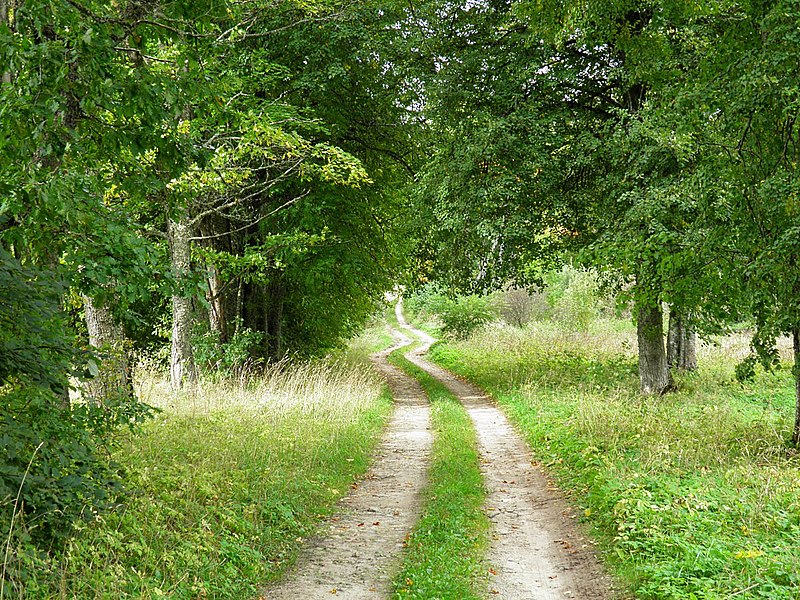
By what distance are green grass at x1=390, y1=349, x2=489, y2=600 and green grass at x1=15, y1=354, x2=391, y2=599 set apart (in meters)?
1.23

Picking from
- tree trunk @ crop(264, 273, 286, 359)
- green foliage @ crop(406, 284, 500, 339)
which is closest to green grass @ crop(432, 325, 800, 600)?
tree trunk @ crop(264, 273, 286, 359)

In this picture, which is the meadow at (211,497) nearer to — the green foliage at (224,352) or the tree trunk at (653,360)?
the green foliage at (224,352)

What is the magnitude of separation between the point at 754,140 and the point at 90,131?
27.6 ft

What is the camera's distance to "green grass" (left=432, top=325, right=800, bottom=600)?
5.82 metres

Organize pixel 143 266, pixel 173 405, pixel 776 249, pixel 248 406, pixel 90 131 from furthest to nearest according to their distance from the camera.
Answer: pixel 248 406, pixel 173 405, pixel 776 249, pixel 90 131, pixel 143 266

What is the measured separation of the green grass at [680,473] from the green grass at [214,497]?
3291 mm

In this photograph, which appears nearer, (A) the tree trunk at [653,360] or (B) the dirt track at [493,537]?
(B) the dirt track at [493,537]

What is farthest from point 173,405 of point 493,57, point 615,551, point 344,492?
point 493,57

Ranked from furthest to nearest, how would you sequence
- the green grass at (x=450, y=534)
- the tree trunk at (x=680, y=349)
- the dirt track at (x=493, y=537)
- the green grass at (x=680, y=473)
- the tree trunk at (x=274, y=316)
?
the tree trunk at (x=680, y=349), the tree trunk at (x=274, y=316), the dirt track at (x=493, y=537), the green grass at (x=450, y=534), the green grass at (x=680, y=473)

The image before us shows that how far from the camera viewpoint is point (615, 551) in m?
6.79

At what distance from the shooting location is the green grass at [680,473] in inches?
229

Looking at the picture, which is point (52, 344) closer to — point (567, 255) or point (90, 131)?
point (90, 131)

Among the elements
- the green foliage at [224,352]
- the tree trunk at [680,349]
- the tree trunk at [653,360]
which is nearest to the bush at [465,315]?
the tree trunk at [680,349]

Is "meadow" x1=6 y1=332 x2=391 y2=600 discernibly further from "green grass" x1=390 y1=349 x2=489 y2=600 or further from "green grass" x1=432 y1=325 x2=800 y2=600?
"green grass" x1=432 y1=325 x2=800 y2=600
